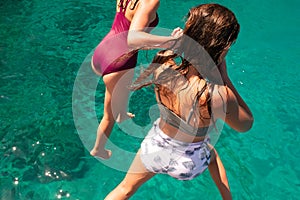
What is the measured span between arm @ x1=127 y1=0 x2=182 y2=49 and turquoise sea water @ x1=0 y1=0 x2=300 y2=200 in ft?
5.35

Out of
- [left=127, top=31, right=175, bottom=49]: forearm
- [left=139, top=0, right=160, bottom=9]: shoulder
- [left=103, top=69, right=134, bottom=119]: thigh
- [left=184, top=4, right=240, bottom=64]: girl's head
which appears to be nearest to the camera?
[left=184, top=4, right=240, bottom=64]: girl's head

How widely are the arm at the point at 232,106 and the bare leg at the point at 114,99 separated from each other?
101 cm

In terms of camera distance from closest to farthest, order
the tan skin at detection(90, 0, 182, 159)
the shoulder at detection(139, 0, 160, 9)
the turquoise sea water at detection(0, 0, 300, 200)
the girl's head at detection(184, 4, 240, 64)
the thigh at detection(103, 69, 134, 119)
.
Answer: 1. the girl's head at detection(184, 4, 240, 64)
2. the tan skin at detection(90, 0, 182, 159)
3. the shoulder at detection(139, 0, 160, 9)
4. the thigh at detection(103, 69, 134, 119)
5. the turquoise sea water at detection(0, 0, 300, 200)

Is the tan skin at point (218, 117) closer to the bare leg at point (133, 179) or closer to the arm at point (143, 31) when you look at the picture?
the bare leg at point (133, 179)

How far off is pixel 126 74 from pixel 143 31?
1.83ft

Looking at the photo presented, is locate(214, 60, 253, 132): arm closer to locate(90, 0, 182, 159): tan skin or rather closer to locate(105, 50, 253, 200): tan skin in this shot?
locate(105, 50, 253, 200): tan skin

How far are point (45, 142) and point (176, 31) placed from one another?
2.20 meters

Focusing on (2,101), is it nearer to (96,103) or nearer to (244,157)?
(96,103)

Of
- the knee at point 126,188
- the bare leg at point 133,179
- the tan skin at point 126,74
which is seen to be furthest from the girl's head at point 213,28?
the knee at point 126,188

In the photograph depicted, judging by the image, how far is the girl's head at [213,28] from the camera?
182cm

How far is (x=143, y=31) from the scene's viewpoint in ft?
7.61

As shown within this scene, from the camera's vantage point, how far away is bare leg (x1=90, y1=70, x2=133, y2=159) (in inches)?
110

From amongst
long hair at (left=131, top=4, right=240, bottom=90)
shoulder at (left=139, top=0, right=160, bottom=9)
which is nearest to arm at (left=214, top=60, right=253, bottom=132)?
long hair at (left=131, top=4, right=240, bottom=90)

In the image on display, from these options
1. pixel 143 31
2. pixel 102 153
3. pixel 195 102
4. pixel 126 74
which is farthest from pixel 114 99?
pixel 195 102
